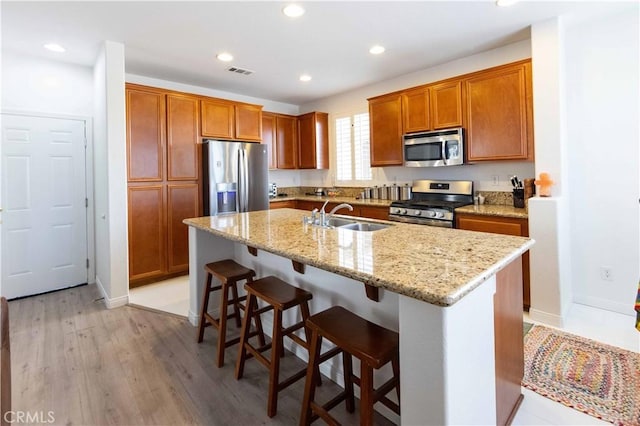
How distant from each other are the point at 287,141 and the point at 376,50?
8.30 ft

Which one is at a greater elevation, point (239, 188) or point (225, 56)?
point (225, 56)

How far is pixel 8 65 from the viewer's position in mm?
3410

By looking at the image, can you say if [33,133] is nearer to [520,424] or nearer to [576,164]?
[520,424]

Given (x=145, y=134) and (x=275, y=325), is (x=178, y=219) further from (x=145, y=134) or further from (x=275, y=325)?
(x=275, y=325)

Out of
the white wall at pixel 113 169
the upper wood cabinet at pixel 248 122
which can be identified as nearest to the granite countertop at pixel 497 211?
the upper wood cabinet at pixel 248 122

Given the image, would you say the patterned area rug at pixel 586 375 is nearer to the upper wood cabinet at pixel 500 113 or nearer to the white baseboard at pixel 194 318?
the upper wood cabinet at pixel 500 113

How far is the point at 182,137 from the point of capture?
13.6ft

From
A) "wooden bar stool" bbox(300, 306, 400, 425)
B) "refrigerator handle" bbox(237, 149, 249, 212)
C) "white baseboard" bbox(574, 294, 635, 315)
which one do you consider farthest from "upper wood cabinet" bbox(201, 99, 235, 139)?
"white baseboard" bbox(574, 294, 635, 315)

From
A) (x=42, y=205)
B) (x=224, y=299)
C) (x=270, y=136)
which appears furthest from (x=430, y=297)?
(x=270, y=136)

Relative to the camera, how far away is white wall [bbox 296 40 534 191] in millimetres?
3459

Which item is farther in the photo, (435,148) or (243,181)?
(243,181)

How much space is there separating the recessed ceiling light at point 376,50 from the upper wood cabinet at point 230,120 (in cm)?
209

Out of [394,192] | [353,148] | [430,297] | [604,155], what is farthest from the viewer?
[353,148]

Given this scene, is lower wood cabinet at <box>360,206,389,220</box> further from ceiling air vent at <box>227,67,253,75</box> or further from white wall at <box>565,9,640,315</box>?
ceiling air vent at <box>227,67,253,75</box>
